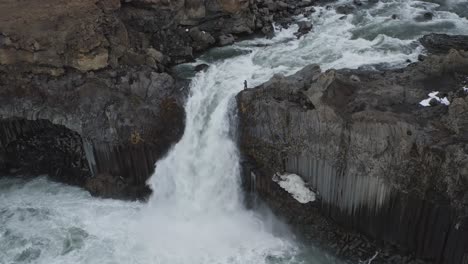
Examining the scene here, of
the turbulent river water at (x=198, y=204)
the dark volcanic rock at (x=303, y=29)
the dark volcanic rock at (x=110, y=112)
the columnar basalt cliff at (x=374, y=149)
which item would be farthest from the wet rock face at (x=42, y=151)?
the dark volcanic rock at (x=303, y=29)

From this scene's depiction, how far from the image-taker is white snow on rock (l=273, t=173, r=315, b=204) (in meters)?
22.3

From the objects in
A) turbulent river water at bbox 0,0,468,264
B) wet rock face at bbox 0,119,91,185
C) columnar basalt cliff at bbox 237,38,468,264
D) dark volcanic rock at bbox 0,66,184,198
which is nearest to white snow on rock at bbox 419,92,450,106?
columnar basalt cliff at bbox 237,38,468,264

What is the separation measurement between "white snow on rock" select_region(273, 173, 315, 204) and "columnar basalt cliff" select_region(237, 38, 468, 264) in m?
0.28

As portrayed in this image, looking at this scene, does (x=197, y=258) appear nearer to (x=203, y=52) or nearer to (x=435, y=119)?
(x=435, y=119)

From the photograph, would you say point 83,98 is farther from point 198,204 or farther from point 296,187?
point 296,187

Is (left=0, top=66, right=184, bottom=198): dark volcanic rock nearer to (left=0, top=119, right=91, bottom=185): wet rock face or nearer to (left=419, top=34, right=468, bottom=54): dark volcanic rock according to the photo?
(left=0, top=119, right=91, bottom=185): wet rock face

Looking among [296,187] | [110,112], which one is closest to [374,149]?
[296,187]

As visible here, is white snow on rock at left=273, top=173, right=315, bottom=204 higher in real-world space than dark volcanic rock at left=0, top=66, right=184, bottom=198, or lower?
lower

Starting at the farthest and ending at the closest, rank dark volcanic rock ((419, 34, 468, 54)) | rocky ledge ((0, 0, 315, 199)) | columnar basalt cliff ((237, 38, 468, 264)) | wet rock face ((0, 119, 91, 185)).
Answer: wet rock face ((0, 119, 91, 185)) < dark volcanic rock ((419, 34, 468, 54)) < rocky ledge ((0, 0, 315, 199)) < columnar basalt cliff ((237, 38, 468, 264))

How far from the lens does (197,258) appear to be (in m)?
22.1

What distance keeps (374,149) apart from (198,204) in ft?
29.5

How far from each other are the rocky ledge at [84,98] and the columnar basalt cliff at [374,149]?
4.94m

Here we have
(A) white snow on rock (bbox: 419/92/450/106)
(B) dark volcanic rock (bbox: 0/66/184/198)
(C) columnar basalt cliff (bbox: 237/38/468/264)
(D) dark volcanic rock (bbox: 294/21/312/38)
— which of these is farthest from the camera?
(D) dark volcanic rock (bbox: 294/21/312/38)

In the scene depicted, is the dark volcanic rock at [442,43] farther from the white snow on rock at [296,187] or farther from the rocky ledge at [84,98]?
the rocky ledge at [84,98]
